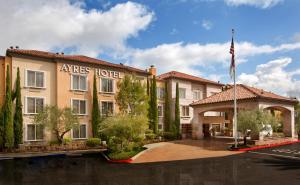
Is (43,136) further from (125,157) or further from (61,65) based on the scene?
(125,157)

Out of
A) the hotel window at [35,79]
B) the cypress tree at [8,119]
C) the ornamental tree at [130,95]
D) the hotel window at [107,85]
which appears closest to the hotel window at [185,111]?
the ornamental tree at [130,95]

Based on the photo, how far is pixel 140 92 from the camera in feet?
119

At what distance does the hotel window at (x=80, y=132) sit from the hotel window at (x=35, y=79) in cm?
699

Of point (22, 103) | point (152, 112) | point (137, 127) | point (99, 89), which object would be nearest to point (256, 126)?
point (137, 127)

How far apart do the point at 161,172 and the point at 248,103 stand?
19.5 meters

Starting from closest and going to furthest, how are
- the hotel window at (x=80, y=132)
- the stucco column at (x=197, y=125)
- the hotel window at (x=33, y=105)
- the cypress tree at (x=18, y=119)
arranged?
the cypress tree at (x=18, y=119) → the hotel window at (x=33, y=105) → the hotel window at (x=80, y=132) → the stucco column at (x=197, y=125)

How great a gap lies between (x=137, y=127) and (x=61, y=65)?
49.9 ft

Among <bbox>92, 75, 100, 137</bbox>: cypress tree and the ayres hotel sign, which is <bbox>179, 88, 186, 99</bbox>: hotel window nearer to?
the ayres hotel sign

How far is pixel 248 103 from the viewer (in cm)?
3203

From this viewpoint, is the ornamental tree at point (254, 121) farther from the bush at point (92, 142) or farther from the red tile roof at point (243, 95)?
the bush at point (92, 142)

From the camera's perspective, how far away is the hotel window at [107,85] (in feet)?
123

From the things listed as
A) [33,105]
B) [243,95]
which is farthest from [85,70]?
[243,95]

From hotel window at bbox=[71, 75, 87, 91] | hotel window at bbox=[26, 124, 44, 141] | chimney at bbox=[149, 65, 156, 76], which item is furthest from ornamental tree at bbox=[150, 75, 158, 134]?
hotel window at bbox=[26, 124, 44, 141]

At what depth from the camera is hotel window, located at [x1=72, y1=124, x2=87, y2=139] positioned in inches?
1337
